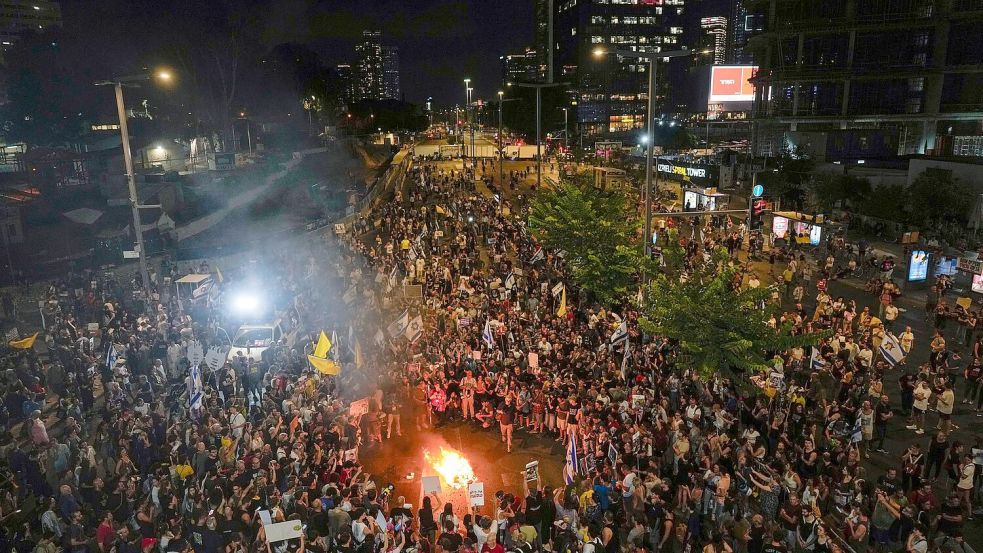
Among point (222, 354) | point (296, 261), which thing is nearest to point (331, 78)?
point (296, 261)

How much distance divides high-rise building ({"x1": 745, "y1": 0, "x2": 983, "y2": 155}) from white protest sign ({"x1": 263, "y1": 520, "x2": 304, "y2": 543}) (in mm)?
60502

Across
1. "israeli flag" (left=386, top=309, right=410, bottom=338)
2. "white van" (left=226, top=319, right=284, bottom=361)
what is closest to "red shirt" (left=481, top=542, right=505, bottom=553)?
"israeli flag" (left=386, top=309, right=410, bottom=338)

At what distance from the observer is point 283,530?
33.1 ft

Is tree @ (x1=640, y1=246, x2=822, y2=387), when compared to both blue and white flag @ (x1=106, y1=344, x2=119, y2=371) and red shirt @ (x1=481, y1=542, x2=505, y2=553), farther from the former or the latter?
blue and white flag @ (x1=106, y1=344, x2=119, y2=371)

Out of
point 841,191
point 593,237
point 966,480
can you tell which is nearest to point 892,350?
point 966,480

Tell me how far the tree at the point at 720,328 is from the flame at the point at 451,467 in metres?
5.15

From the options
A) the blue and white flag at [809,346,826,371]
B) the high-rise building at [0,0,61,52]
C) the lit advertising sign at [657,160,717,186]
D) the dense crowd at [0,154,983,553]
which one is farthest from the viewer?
the high-rise building at [0,0,61,52]

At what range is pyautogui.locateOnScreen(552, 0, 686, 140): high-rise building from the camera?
14912 centimetres

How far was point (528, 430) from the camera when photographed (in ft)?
51.4

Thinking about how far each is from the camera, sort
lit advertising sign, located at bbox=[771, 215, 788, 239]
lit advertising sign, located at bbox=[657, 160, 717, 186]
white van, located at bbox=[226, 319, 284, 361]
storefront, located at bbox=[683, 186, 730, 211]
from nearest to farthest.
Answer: white van, located at bbox=[226, 319, 284, 361] < lit advertising sign, located at bbox=[771, 215, 788, 239] < storefront, located at bbox=[683, 186, 730, 211] < lit advertising sign, located at bbox=[657, 160, 717, 186]

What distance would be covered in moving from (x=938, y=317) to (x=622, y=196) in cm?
1131

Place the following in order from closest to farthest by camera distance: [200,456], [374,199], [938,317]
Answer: [200,456] < [938,317] < [374,199]

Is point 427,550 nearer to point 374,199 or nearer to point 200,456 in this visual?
point 200,456

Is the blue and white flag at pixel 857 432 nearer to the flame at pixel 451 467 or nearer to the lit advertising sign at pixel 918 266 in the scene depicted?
the flame at pixel 451 467
